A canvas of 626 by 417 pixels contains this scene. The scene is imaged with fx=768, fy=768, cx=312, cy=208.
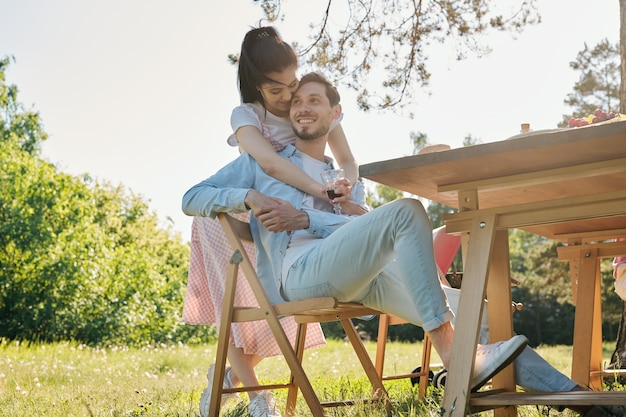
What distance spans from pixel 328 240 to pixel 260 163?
→ 0.53 metres

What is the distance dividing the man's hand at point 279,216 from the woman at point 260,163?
198mm

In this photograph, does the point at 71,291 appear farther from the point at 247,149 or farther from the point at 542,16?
the point at 247,149

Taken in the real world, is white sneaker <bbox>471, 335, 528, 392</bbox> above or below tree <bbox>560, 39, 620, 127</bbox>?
below

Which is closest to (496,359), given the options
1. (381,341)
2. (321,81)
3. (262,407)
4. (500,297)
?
(500,297)

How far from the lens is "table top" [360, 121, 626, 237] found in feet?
6.05

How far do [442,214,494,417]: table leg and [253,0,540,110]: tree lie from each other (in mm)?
4282

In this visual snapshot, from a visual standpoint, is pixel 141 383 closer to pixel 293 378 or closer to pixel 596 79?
pixel 293 378

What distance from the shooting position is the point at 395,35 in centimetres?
639

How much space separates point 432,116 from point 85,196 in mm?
9203

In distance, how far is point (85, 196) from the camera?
13.4 metres

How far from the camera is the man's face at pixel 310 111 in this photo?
2.87 meters

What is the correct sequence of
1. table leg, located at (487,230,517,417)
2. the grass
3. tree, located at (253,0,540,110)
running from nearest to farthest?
1. table leg, located at (487,230,517,417)
2. the grass
3. tree, located at (253,0,540,110)

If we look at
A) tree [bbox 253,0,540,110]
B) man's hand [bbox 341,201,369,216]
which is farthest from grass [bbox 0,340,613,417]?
tree [bbox 253,0,540,110]

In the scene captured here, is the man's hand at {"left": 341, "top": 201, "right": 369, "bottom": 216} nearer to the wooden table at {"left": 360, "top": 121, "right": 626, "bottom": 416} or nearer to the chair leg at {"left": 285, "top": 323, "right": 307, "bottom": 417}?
the wooden table at {"left": 360, "top": 121, "right": 626, "bottom": 416}
